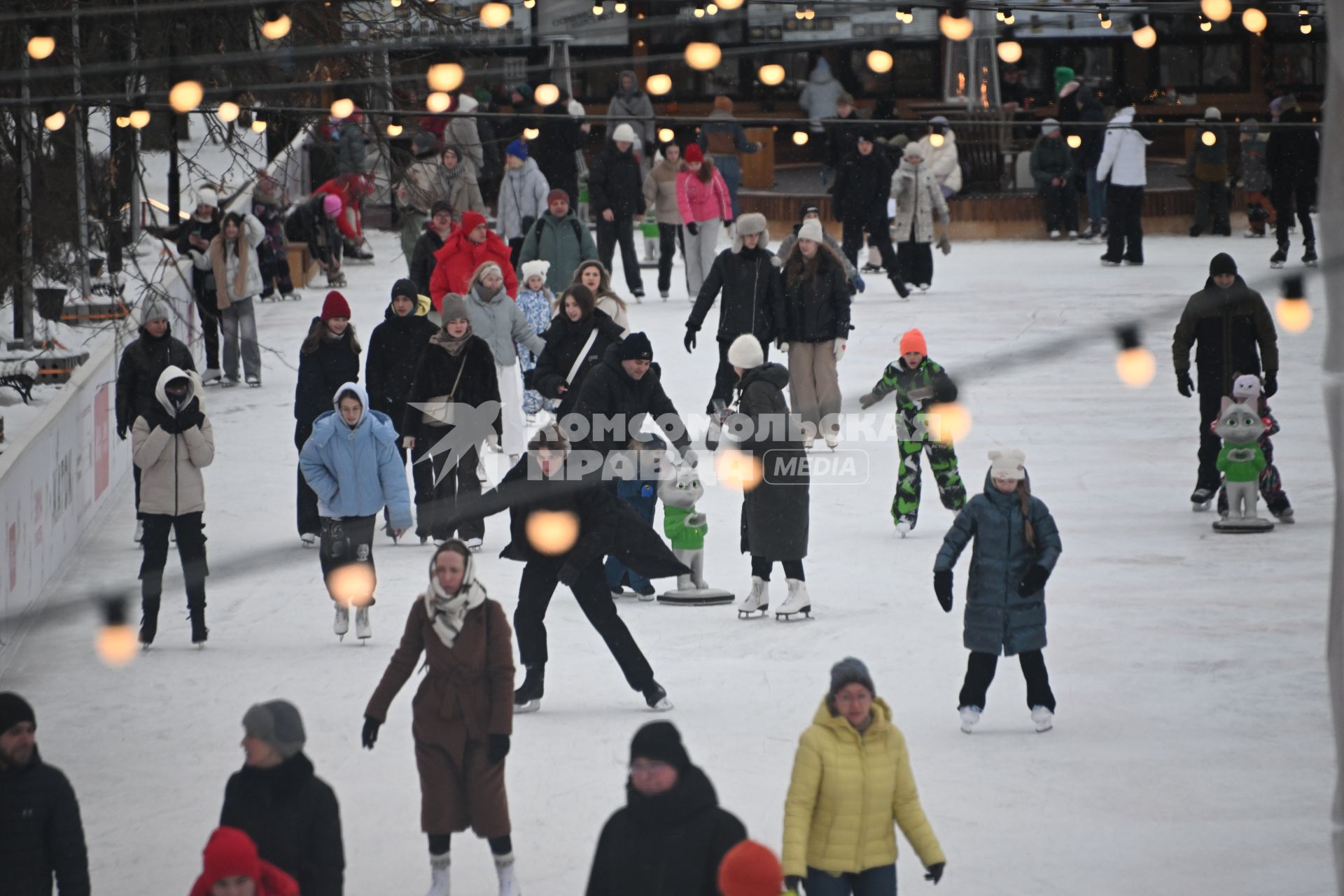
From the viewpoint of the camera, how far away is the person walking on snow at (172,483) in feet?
30.2

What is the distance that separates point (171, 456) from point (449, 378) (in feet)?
6.05

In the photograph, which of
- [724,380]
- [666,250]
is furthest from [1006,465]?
[666,250]

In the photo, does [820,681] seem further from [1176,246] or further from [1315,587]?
[1176,246]

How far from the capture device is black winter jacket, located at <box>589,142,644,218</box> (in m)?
17.9

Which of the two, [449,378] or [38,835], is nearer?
[38,835]

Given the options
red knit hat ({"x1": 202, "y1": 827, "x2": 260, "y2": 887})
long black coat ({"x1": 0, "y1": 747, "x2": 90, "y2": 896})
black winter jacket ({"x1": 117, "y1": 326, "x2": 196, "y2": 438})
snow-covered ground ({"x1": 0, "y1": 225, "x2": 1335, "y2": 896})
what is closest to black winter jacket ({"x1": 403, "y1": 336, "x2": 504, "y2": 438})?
snow-covered ground ({"x1": 0, "y1": 225, "x2": 1335, "y2": 896})

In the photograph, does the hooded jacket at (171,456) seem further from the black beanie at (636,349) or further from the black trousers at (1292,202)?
the black trousers at (1292,202)

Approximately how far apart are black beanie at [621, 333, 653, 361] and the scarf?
10.0 feet

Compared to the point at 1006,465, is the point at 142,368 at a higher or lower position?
higher

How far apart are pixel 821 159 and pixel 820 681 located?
68.5 ft

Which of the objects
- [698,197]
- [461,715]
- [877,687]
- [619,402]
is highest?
[698,197]

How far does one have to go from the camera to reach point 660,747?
4.98 meters

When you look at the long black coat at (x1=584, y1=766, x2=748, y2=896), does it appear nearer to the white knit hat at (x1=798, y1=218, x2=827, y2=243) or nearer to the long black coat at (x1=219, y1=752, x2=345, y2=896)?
the long black coat at (x1=219, y1=752, x2=345, y2=896)

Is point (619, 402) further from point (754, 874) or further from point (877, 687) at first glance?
point (754, 874)
